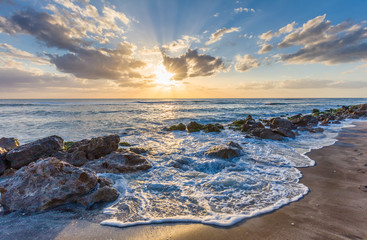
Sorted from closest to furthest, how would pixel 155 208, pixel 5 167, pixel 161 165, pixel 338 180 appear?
pixel 155 208
pixel 338 180
pixel 5 167
pixel 161 165

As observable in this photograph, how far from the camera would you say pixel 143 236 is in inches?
124

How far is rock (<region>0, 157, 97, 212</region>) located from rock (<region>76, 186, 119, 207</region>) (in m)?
0.23

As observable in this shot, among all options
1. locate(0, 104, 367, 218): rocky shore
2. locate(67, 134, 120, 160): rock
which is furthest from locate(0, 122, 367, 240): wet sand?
locate(67, 134, 120, 160): rock

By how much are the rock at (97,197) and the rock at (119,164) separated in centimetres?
181

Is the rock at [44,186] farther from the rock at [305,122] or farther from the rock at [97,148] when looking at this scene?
the rock at [305,122]

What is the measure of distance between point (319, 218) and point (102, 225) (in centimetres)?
453

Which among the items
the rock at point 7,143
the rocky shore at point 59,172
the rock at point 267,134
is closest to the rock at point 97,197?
the rocky shore at point 59,172

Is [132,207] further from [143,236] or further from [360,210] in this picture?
[360,210]

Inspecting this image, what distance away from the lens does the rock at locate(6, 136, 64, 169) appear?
6297mm

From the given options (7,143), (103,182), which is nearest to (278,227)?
(103,182)

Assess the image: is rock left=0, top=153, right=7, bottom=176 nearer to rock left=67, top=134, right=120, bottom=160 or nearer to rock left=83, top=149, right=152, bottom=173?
rock left=67, top=134, right=120, bottom=160

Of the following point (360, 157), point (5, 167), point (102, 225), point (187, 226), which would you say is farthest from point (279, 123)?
point (5, 167)

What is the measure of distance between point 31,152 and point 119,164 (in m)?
3.71

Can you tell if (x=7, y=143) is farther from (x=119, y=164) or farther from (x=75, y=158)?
(x=119, y=164)
